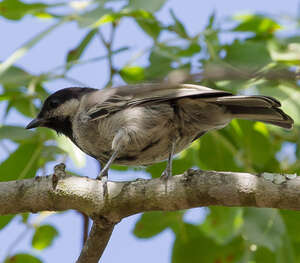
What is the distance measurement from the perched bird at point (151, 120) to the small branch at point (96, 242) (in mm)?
720

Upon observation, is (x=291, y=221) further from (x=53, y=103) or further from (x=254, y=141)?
(x=53, y=103)

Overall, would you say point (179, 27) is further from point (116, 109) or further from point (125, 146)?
point (125, 146)

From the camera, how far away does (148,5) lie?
3543 mm

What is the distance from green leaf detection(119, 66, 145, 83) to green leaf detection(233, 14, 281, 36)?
1033 millimetres

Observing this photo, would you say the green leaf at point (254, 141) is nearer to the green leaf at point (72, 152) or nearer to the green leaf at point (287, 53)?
the green leaf at point (287, 53)

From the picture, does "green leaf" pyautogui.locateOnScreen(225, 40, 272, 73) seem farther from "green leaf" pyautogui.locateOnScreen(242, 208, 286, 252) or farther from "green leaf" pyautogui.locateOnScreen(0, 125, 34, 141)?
"green leaf" pyautogui.locateOnScreen(0, 125, 34, 141)

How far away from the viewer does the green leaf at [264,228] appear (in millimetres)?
3305

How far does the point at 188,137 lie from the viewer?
4191mm

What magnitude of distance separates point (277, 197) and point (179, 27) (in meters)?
2.07

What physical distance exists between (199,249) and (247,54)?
178cm

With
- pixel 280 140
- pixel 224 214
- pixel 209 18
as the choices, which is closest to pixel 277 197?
pixel 224 214

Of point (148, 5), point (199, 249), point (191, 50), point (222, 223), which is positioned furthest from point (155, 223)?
point (148, 5)

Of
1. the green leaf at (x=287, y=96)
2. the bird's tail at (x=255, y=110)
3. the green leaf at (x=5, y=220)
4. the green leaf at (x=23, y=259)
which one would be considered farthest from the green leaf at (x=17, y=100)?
the green leaf at (x=287, y=96)

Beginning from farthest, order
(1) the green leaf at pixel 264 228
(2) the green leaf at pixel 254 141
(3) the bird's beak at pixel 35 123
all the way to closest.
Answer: (3) the bird's beak at pixel 35 123 → (2) the green leaf at pixel 254 141 → (1) the green leaf at pixel 264 228
